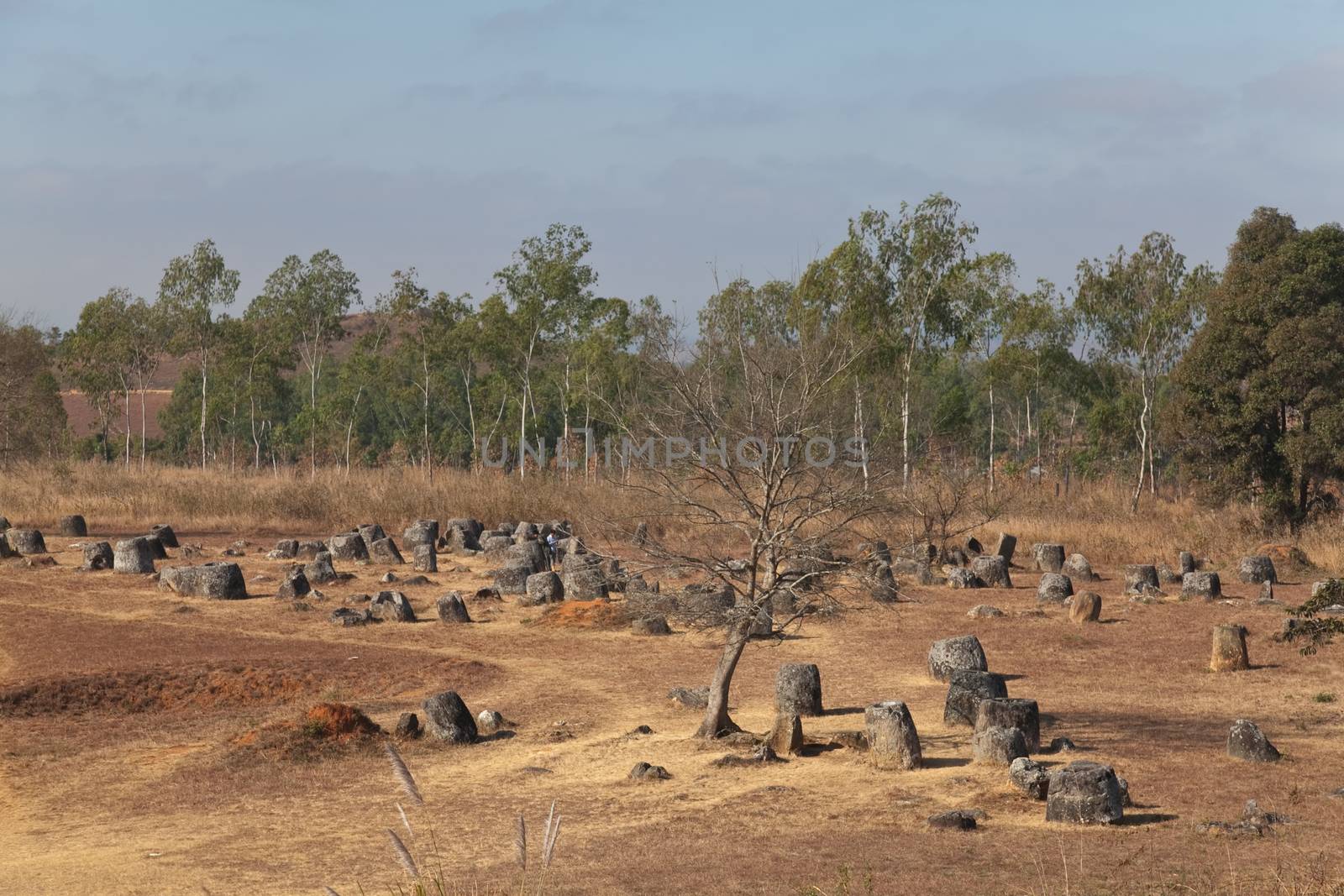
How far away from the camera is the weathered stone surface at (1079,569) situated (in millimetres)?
25797

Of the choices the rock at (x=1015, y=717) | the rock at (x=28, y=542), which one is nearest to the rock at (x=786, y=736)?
the rock at (x=1015, y=717)

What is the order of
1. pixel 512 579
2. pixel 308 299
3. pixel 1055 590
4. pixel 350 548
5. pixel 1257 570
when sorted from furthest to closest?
1. pixel 308 299
2. pixel 350 548
3. pixel 1257 570
4. pixel 512 579
5. pixel 1055 590

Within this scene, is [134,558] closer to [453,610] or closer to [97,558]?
[97,558]

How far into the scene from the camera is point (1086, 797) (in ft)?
33.3

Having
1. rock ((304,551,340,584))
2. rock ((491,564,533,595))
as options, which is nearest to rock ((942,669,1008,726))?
rock ((491,564,533,595))

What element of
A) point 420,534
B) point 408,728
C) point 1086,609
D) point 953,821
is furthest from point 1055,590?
point 420,534

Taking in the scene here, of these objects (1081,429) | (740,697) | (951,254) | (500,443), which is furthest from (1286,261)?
(1081,429)

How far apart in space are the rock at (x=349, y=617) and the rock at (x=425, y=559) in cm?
593

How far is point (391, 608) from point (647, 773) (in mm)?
9731

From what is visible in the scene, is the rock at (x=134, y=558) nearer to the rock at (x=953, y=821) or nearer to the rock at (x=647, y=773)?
the rock at (x=647, y=773)

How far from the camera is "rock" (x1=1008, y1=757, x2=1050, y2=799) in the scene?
1084 cm

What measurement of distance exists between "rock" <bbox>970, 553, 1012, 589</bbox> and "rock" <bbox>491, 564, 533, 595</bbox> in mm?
8378

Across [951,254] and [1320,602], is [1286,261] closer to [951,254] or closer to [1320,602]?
[951,254]

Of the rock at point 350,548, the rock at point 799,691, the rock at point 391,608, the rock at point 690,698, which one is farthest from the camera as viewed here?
the rock at point 350,548
